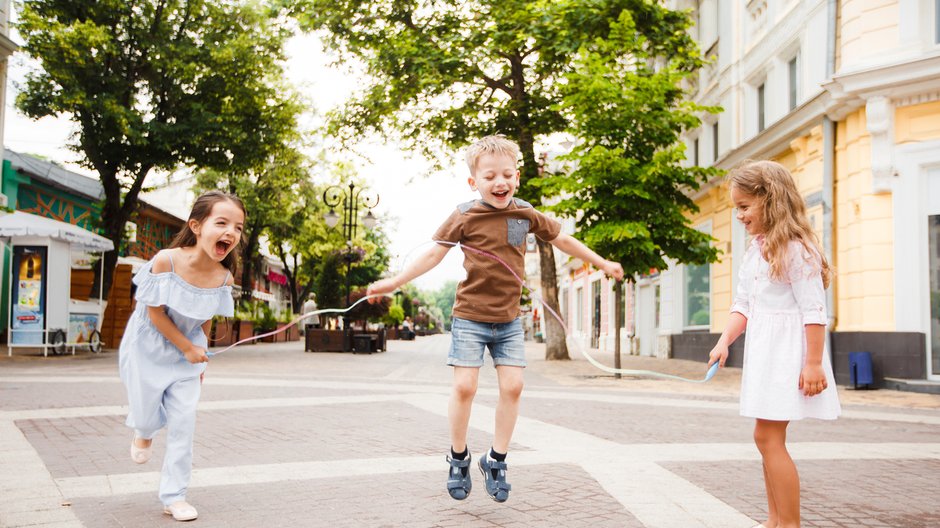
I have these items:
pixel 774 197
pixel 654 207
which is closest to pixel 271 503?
pixel 774 197

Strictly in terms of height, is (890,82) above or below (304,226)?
below

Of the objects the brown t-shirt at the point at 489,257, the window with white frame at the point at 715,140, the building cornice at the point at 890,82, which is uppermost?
the window with white frame at the point at 715,140

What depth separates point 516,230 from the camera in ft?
12.8

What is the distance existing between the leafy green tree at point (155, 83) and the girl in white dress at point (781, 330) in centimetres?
1870

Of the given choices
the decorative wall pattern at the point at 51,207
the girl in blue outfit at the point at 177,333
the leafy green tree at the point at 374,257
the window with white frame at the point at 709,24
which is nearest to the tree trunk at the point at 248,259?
the leafy green tree at the point at 374,257

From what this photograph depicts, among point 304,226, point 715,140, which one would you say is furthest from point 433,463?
point 304,226

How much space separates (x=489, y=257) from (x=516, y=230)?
0.20 metres

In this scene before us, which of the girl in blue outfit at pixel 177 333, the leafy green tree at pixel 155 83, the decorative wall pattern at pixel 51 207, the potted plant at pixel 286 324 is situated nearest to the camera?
the girl in blue outfit at pixel 177 333

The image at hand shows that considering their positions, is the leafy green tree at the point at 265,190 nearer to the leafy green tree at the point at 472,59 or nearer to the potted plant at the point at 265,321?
the potted plant at the point at 265,321

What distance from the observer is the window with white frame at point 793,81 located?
1583 cm

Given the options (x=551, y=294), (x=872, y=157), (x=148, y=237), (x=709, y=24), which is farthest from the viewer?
(x=148, y=237)

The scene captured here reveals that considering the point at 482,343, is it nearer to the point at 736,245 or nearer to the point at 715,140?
the point at 736,245

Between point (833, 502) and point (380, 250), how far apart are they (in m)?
57.8

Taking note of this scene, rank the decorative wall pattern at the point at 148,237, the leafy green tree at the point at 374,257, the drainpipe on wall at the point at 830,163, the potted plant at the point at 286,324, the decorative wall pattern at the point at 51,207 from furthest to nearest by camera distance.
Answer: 1. the leafy green tree at the point at 374,257
2. the decorative wall pattern at the point at 148,237
3. the potted plant at the point at 286,324
4. the decorative wall pattern at the point at 51,207
5. the drainpipe on wall at the point at 830,163
